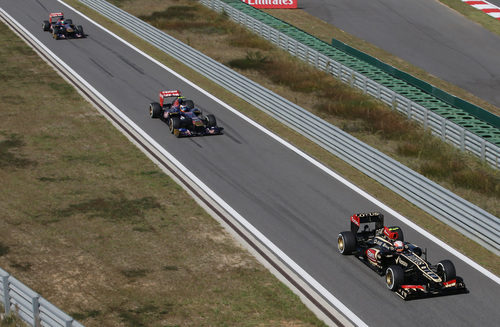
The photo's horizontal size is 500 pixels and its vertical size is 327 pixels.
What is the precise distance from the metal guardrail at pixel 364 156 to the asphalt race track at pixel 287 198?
159 centimetres

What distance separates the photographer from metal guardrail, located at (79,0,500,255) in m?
21.8

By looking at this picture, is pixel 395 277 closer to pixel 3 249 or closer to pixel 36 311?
pixel 36 311

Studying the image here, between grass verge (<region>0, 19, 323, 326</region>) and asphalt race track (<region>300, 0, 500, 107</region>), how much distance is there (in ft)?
73.8

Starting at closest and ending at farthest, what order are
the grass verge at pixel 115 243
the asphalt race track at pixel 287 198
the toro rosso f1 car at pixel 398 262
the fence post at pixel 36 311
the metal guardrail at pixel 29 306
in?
1. the metal guardrail at pixel 29 306
2. the fence post at pixel 36 311
3. the grass verge at pixel 115 243
4. the asphalt race track at pixel 287 198
5. the toro rosso f1 car at pixel 398 262

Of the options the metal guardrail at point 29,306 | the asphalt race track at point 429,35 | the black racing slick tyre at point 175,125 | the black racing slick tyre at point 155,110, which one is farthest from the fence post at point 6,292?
the asphalt race track at point 429,35

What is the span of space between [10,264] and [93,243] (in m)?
2.35

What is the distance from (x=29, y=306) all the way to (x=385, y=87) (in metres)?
23.8

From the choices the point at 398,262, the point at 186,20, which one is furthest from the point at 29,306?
the point at 186,20

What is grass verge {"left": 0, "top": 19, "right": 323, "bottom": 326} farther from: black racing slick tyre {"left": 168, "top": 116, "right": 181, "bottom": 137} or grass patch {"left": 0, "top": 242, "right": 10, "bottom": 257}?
black racing slick tyre {"left": 168, "top": 116, "right": 181, "bottom": 137}

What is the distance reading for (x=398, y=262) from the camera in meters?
18.5

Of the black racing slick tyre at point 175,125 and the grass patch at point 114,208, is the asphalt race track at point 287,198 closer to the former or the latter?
the black racing slick tyre at point 175,125

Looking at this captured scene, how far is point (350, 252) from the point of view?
19812 millimetres

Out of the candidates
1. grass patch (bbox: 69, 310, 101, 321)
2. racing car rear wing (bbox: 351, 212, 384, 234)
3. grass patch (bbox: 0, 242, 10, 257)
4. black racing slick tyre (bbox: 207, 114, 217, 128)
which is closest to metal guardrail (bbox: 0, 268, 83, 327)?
grass patch (bbox: 69, 310, 101, 321)

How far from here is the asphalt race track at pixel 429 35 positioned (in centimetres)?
4259
